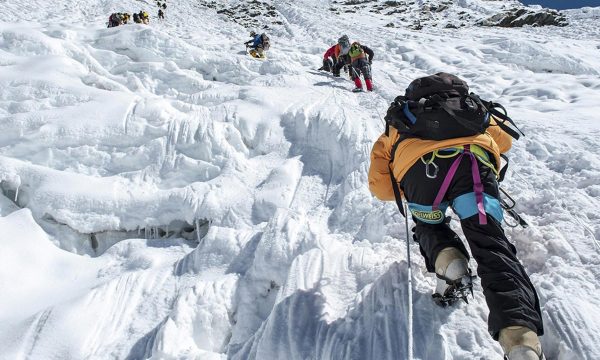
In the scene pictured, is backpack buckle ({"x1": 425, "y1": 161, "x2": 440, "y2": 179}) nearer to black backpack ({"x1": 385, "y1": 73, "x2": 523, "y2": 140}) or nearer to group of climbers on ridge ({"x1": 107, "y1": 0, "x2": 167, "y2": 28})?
black backpack ({"x1": 385, "y1": 73, "x2": 523, "y2": 140})

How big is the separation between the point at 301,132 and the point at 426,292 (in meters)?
3.23

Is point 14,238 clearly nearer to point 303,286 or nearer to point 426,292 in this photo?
Answer: point 303,286

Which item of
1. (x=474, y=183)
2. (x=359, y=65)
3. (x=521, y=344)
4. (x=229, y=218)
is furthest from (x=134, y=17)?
(x=521, y=344)

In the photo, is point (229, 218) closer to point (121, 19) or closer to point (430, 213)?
point (430, 213)

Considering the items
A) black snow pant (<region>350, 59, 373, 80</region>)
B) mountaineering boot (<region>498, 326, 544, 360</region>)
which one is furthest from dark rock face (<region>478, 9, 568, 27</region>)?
mountaineering boot (<region>498, 326, 544, 360</region>)

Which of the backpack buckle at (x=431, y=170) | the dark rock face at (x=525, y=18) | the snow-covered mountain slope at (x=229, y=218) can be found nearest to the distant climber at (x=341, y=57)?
the snow-covered mountain slope at (x=229, y=218)

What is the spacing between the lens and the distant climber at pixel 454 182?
73.4 inches

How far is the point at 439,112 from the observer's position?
2174 mm

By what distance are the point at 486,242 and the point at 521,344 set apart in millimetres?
474

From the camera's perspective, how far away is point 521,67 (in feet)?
35.1

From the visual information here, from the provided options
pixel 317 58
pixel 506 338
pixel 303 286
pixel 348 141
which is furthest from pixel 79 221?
pixel 317 58

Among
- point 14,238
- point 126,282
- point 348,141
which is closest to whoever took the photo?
point 126,282

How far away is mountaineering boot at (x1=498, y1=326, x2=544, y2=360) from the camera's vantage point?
1573 millimetres

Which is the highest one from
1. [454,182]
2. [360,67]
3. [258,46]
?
[454,182]
